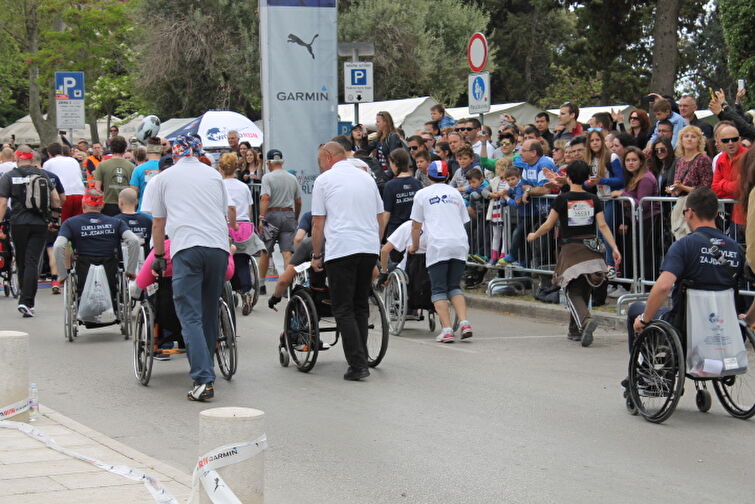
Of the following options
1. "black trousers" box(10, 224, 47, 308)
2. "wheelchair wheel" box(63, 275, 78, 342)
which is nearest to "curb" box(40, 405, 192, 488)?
"wheelchair wheel" box(63, 275, 78, 342)

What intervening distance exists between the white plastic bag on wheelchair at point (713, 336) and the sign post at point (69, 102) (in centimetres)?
1949

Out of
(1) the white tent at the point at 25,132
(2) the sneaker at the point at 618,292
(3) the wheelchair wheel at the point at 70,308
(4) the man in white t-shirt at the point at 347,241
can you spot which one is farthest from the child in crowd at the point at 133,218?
(1) the white tent at the point at 25,132

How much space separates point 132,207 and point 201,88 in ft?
99.6

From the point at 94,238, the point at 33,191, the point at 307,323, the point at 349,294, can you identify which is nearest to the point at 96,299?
the point at 94,238

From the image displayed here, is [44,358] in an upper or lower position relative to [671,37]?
lower

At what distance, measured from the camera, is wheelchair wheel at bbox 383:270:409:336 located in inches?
488

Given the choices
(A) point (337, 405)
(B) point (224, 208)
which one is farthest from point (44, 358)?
(A) point (337, 405)

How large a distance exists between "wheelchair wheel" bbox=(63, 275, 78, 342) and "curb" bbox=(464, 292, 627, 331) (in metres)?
5.48

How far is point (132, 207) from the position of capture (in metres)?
12.9

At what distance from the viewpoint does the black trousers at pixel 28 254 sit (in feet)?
47.8

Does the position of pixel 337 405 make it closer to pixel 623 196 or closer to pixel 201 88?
pixel 623 196

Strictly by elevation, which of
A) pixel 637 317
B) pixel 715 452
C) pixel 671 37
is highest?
pixel 671 37

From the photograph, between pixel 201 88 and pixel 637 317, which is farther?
pixel 201 88

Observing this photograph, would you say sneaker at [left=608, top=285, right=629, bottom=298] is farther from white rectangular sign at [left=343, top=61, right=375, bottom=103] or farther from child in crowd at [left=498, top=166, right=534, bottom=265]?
Result: white rectangular sign at [left=343, top=61, right=375, bottom=103]
